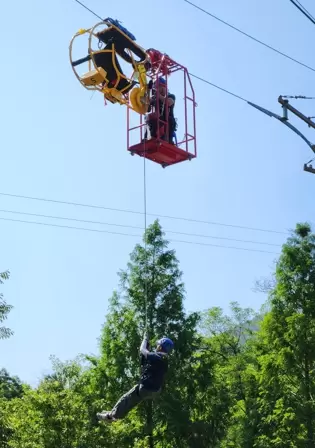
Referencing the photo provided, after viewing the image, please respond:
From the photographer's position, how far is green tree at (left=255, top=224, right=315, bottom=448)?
26641 mm

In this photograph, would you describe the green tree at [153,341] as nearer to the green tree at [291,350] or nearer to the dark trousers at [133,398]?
the green tree at [291,350]

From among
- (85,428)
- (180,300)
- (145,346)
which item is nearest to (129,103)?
(145,346)

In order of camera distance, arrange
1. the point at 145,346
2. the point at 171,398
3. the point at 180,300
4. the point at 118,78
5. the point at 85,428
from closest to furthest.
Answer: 1. the point at 145,346
2. the point at 118,78
3. the point at 85,428
4. the point at 171,398
5. the point at 180,300

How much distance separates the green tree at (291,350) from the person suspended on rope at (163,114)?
13.3 m

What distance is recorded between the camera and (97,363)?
92.4 ft

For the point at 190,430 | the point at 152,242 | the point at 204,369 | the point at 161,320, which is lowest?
the point at 190,430

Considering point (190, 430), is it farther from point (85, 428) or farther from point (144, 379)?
point (144, 379)

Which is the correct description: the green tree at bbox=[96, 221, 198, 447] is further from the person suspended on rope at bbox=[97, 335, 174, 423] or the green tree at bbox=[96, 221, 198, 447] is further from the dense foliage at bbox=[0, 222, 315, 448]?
the person suspended on rope at bbox=[97, 335, 174, 423]

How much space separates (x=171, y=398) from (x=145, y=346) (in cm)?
1490

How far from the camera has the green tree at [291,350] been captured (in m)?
26.6

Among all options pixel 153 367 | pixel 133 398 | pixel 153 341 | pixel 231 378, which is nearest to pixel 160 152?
pixel 153 367

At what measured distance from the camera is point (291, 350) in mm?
26891

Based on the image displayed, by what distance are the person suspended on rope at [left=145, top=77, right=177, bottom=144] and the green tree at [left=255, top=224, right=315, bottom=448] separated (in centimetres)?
1333

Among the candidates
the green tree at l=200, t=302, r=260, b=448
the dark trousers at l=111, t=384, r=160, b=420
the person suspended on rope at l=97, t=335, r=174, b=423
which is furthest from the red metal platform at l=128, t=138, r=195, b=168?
the green tree at l=200, t=302, r=260, b=448
